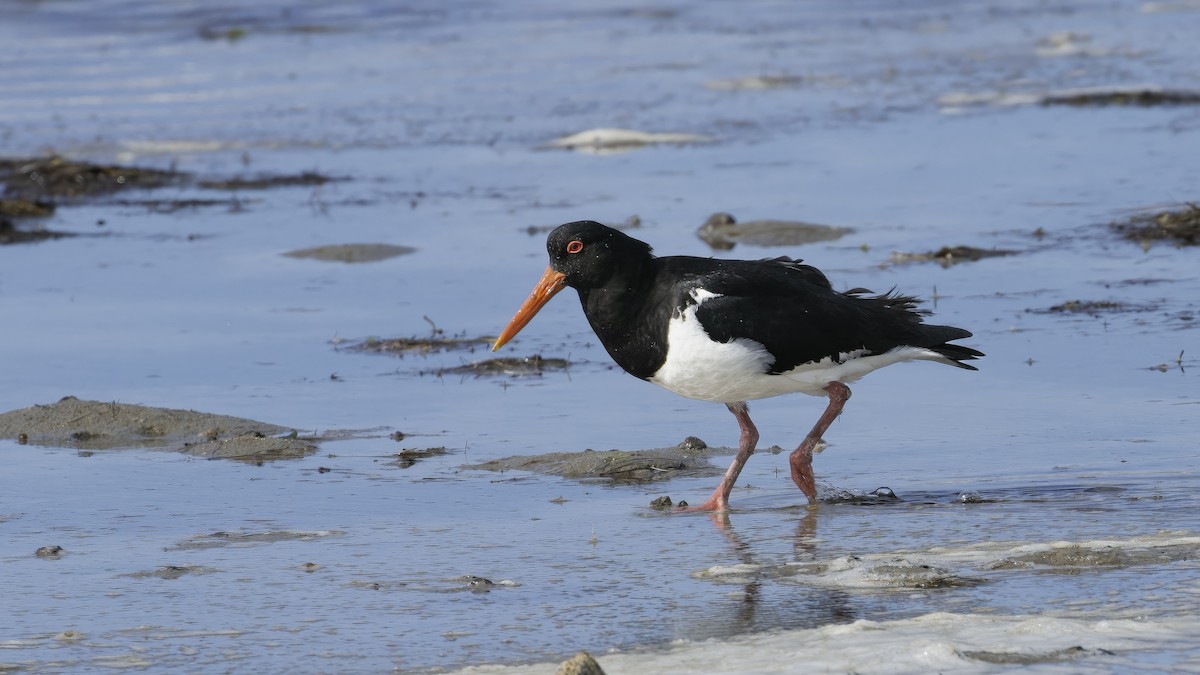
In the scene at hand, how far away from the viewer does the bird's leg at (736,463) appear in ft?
20.6

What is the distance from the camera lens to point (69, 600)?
17.4ft

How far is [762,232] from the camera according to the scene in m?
11.4

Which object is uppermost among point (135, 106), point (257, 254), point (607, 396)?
point (135, 106)

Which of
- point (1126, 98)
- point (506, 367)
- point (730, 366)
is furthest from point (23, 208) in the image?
point (1126, 98)

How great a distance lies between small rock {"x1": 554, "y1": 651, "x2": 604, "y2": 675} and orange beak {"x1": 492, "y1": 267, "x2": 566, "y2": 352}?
113 inches

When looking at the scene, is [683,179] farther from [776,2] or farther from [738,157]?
[776,2]

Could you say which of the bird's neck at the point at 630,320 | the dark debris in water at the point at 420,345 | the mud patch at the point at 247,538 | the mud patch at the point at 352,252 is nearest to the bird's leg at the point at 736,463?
the bird's neck at the point at 630,320

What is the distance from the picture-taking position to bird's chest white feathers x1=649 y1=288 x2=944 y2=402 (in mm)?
6410

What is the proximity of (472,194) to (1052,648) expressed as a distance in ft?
31.0

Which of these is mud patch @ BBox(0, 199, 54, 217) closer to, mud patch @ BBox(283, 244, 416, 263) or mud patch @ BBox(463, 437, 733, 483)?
mud patch @ BBox(283, 244, 416, 263)

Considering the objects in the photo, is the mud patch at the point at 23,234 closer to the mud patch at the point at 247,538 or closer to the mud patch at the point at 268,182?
the mud patch at the point at 268,182

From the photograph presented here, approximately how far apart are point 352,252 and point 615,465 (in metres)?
5.17

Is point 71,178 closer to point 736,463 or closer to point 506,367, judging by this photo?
point 506,367

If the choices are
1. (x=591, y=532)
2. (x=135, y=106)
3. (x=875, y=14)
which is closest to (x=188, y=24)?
(x=135, y=106)
